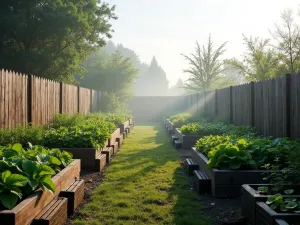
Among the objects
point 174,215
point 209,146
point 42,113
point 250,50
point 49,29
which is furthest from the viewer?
point 250,50

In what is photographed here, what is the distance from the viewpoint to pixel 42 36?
19594 millimetres

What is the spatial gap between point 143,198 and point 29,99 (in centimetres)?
476

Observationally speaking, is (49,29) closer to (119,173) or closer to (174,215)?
(119,173)

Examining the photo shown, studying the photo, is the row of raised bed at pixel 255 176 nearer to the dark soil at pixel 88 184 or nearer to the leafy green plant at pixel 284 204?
the leafy green plant at pixel 284 204

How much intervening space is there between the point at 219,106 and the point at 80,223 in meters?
11.9

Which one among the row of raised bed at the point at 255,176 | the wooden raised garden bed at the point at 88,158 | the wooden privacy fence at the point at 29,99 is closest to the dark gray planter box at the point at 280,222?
the row of raised bed at the point at 255,176

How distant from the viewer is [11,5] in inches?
768

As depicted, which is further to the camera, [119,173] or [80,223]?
[119,173]

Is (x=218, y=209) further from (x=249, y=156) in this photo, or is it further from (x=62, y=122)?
(x=62, y=122)

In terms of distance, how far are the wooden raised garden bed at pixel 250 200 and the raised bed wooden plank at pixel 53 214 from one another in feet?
6.88

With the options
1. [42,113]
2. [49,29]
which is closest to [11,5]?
[49,29]

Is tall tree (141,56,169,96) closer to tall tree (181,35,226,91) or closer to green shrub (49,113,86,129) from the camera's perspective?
tall tree (181,35,226,91)

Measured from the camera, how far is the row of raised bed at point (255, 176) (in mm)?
3182

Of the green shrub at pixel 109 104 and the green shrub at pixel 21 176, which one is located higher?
the green shrub at pixel 109 104
